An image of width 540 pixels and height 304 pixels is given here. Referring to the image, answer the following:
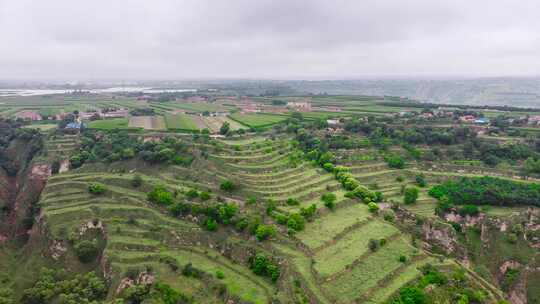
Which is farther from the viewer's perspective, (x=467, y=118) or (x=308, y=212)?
(x=467, y=118)

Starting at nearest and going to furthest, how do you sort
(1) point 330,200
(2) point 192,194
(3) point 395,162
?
(1) point 330,200, (2) point 192,194, (3) point 395,162

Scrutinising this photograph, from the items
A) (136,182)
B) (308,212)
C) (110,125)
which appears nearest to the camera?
(308,212)

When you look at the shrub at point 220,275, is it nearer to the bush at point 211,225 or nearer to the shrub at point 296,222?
the bush at point 211,225

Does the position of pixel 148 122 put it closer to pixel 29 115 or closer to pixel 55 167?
pixel 55 167

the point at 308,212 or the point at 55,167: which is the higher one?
the point at 55,167

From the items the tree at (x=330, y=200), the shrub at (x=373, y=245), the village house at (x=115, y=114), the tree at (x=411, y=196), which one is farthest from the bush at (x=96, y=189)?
the village house at (x=115, y=114)

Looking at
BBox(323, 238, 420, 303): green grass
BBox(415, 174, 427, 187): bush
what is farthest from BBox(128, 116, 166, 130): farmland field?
BBox(323, 238, 420, 303): green grass

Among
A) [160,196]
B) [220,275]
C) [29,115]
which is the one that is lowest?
[220,275]

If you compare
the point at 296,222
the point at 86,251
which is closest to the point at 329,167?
the point at 296,222
